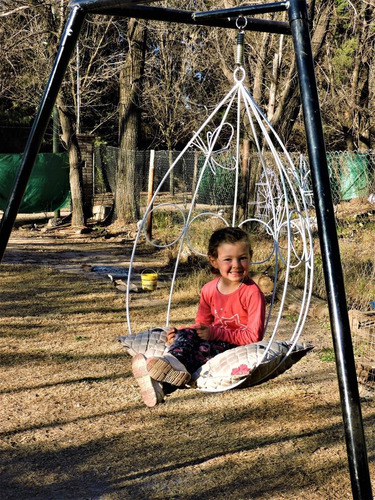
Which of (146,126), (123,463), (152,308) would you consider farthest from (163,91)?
(123,463)

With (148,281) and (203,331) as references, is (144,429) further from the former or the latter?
(148,281)

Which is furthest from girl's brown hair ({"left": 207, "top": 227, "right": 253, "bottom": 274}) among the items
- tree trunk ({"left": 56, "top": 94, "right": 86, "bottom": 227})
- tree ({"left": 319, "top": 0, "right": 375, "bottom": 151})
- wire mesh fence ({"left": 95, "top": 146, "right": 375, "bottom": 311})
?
tree ({"left": 319, "top": 0, "right": 375, "bottom": 151})

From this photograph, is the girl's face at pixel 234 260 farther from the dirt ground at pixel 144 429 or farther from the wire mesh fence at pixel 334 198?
the wire mesh fence at pixel 334 198

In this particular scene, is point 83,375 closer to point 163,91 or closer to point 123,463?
point 123,463

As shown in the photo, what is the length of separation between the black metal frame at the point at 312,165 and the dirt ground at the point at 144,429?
1581mm

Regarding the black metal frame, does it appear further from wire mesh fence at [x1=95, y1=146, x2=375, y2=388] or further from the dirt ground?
wire mesh fence at [x1=95, y1=146, x2=375, y2=388]

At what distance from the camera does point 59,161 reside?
13.6 metres

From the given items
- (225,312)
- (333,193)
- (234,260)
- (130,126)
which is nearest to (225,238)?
(234,260)

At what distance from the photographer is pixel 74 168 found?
12.7 m

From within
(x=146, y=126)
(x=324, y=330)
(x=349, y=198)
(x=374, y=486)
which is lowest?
(x=374, y=486)

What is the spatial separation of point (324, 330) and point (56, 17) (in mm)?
9277

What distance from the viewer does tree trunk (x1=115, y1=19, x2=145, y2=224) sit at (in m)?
12.3

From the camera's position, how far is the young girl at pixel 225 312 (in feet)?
10.4

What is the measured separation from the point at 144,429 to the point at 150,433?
0.22 ft
